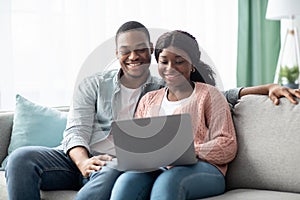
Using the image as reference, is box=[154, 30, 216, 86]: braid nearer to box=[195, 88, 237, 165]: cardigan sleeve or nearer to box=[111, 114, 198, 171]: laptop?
box=[195, 88, 237, 165]: cardigan sleeve

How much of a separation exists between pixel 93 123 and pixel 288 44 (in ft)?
8.57

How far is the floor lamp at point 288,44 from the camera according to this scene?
3.79 metres

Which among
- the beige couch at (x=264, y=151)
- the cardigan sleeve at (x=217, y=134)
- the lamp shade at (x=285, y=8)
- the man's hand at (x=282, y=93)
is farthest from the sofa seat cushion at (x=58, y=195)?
the lamp shade at (x=285, y=8)

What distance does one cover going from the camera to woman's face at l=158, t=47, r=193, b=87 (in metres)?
2.21

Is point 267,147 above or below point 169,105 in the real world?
below

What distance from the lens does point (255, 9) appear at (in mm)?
4461

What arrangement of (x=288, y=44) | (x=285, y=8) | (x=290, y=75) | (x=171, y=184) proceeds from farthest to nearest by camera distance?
(x=288, y=44) → (x=290, y=75) → (x=285, y=8) → (x=171, y=184)

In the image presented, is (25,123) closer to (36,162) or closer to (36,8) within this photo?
(36,162)

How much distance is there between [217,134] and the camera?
211 centimetres

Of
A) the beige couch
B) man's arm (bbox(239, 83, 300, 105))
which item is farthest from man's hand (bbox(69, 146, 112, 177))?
man's arm (bbox(239, 83, 300, 105))

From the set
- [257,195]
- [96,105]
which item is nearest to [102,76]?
[96,105]

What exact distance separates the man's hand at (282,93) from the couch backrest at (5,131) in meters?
1.31

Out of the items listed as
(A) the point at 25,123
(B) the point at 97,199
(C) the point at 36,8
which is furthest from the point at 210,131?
(C) the point at 36,8

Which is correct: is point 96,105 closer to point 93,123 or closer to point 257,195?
point 93,123
